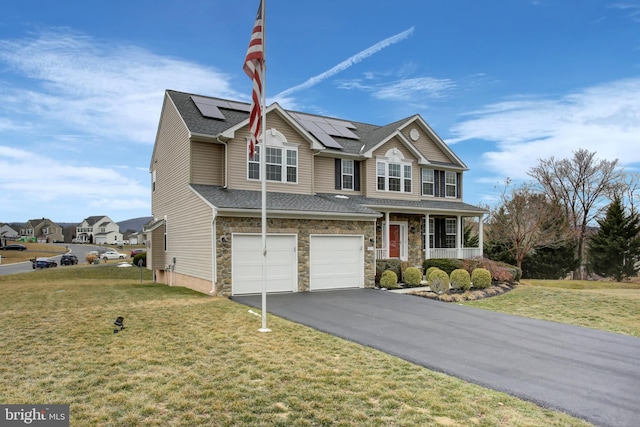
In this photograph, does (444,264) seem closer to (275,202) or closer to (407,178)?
(407,178)

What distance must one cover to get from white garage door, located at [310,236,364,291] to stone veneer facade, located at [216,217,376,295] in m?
0.23

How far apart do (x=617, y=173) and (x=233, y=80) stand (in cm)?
3153

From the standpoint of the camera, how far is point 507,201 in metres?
28.8

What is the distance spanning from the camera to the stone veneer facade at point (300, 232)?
13.3 meters

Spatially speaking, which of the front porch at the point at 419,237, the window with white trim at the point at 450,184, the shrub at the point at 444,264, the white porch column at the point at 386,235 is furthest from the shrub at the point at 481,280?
the window with white trim at the point at 450,184

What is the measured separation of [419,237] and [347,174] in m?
5.25

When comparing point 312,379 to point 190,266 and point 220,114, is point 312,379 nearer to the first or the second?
point 190,266

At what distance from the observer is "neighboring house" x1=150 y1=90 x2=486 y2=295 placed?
14.1 m

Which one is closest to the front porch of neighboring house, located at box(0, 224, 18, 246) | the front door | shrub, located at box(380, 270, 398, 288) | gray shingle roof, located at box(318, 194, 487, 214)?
the front door

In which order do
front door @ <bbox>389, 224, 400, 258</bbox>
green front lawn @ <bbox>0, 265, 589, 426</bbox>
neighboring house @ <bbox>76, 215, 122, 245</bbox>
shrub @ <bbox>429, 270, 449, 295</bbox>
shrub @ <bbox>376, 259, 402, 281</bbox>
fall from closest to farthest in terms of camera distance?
1. green front lawn @ <bbox>0, 265, 589, 426</bbox>
2. shrub @ <bbox>429, 270, 449, 295</bbox>
3. shrub @ <bbox>376, 259, 402, 281</bbox>
4. front door @ <bbox>389, 224, 400, 258</bbox>
5. neighboring house @ <bbox>76, 215, 122, 245</bbox>

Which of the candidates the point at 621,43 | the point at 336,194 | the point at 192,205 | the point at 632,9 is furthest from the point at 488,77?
the point at 192,205

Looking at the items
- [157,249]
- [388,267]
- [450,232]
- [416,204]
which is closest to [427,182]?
[416,204]

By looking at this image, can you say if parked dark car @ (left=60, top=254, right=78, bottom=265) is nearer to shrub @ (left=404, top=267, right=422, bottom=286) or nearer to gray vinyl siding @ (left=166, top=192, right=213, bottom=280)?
gray vinyl siding @ (left=166, top=192, right=213, bottom=280)

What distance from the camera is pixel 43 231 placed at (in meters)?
107
